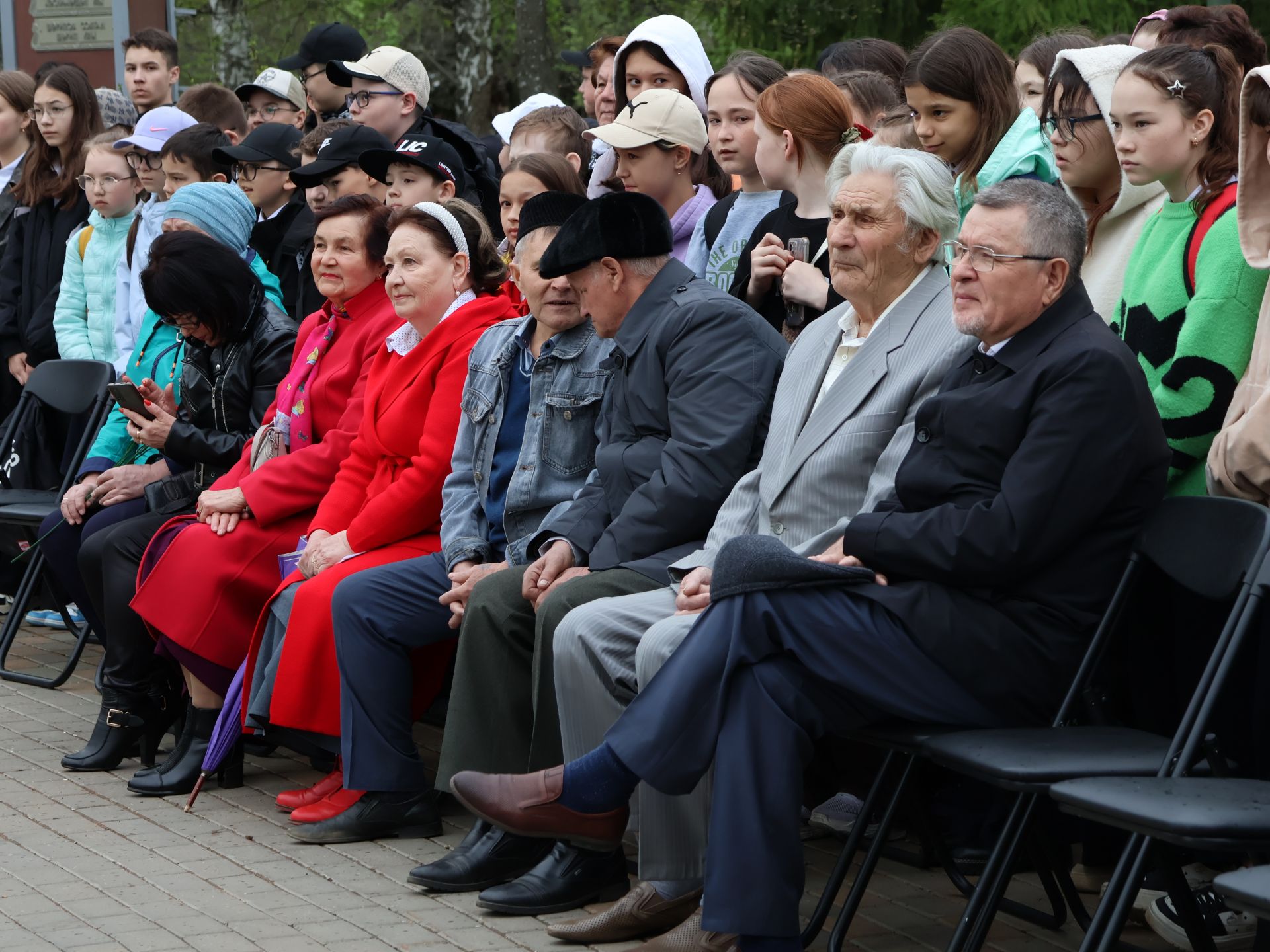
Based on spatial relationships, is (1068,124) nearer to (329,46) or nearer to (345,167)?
(345,167)

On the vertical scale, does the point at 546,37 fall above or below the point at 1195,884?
above

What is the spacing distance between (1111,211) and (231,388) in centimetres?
335

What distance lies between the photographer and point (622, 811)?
445 cm

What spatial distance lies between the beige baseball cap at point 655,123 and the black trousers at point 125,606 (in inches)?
85.1

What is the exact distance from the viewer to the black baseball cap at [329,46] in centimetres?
1023

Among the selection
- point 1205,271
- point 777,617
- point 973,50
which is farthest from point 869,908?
point 973,50

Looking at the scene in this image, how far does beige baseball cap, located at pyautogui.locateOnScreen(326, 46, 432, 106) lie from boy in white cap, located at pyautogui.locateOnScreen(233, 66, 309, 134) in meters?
2.27

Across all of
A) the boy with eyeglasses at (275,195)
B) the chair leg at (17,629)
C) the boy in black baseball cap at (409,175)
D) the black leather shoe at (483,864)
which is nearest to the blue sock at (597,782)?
the black leather shoe at (483,864)

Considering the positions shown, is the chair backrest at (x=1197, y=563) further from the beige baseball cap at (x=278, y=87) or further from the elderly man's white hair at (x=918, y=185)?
the beige baseball cap at (x=278, y=87)

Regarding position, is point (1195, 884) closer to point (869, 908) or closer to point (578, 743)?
point (869, 908)

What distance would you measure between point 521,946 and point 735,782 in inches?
34.6

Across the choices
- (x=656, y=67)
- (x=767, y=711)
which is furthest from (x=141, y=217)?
(x=767, y=711)

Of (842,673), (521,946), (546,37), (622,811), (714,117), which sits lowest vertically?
(521,946)

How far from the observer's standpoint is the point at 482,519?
5598 millimetres
